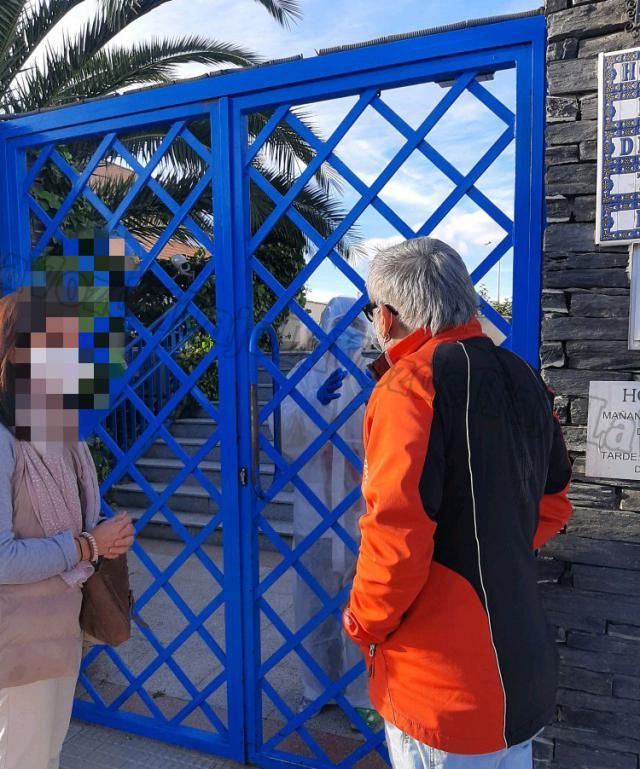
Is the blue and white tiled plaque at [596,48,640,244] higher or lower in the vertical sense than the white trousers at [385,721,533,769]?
higher

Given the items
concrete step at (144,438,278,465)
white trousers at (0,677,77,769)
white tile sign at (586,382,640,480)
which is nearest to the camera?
white trousers at (0,677,77,769)

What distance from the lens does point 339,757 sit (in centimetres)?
261

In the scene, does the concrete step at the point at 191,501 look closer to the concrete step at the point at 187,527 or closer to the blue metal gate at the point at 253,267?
the concrete step at the point at 187,527

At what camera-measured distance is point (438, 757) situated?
1.39 meters

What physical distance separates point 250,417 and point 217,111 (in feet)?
3.56

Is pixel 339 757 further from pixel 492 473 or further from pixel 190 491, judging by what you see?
pixel 190 491

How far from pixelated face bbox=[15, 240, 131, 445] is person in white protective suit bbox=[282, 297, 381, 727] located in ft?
3.19

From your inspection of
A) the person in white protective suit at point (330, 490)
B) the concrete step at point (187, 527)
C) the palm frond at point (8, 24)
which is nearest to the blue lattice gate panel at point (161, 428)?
the person in white protective suit at point (330, 490)

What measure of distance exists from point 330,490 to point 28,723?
4.62ft

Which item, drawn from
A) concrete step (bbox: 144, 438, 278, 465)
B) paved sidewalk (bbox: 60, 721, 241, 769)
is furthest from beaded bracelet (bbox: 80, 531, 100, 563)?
concrete step (bbox: 144, 438, 278, 465)

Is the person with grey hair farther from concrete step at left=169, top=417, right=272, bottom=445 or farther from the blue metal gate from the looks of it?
concrete step at left=169, top=417, right=272, bottom=445

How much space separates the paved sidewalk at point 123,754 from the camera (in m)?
2.57

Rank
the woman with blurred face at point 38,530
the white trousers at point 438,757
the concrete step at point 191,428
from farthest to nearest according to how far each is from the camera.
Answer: the concrete step at point 191,428, the woman with blurred face at point 38,530, the white trousers at point 438,757

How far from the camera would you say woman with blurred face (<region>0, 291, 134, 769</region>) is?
1.61m
